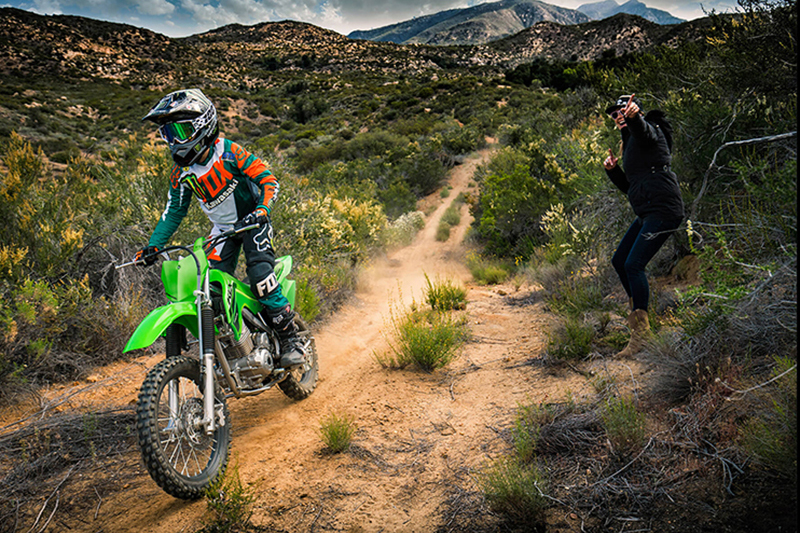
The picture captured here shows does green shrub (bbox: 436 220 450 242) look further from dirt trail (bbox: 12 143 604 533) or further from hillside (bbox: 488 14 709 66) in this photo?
hillside (bbox: 488 14 709 66)

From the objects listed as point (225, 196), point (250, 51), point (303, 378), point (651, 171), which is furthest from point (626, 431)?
point (250, 51)

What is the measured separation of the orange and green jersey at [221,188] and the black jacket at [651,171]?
3.12m

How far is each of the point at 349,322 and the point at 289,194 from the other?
8.99 feet

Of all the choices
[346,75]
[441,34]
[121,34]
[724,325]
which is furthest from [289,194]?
[441,34]

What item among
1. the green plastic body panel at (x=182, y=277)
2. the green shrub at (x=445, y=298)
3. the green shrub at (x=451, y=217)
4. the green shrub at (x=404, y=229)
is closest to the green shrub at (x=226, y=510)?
the green plastic body panel at (x=182, y=277)

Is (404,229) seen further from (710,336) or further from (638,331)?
(710,336)

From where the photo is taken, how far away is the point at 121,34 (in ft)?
159

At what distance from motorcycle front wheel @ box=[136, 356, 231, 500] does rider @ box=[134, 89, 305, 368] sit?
0.90 meters

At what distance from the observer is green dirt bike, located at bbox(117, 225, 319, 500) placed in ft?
8.54

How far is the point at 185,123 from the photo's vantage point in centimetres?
333

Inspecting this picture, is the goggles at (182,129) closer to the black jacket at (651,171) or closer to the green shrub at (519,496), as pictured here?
the green shrub at (519,496)

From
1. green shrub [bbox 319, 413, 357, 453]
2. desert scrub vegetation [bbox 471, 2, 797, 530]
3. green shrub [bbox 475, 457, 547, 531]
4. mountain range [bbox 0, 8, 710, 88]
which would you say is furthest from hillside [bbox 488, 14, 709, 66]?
green shrub [bbox 475, 457, 547, 531]

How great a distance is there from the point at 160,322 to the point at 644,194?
386 centimetres

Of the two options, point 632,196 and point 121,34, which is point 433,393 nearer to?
point 632,196
